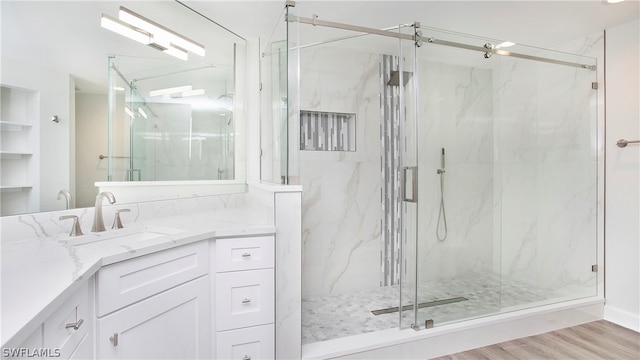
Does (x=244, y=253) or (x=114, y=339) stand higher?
(x=244, y=253)

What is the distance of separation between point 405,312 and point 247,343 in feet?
3.77

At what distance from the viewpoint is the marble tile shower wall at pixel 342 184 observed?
2.78 meters

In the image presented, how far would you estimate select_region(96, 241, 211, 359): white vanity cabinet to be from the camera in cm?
109

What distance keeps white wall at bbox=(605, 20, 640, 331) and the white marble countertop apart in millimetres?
2820

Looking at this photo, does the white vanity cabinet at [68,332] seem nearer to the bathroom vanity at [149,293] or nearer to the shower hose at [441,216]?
the bathroom vanity at [149,293]

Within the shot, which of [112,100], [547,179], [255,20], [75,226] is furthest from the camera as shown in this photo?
[547,179]

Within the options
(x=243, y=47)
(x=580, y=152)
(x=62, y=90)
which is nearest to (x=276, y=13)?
(x=243, y=47)

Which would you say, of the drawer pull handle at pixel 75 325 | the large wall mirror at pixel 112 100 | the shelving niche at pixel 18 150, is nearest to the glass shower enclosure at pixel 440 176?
the large wall mirror at pixel 112 100

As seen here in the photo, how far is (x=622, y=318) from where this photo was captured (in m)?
2.37

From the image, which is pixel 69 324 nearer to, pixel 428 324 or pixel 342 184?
pixel 428 324

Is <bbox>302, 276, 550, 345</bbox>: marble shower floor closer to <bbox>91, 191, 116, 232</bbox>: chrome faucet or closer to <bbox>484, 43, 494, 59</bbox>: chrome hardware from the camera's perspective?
<bbox>91, 191, 116, 232</bbox>: chrome faucet

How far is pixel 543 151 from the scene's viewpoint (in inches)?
110

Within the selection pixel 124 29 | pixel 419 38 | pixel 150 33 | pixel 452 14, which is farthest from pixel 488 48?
pixel 124 29

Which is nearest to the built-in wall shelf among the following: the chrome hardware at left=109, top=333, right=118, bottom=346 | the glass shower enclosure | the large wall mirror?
the glass shower enclosure
